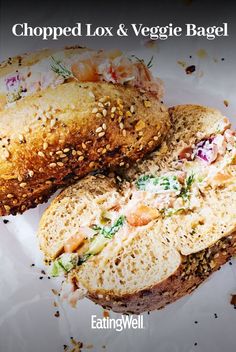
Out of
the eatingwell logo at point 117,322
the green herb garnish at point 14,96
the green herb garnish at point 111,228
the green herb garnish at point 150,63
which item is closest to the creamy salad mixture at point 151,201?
the green herb garnish at point 111,228

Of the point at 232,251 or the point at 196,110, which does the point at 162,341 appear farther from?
the point at 196,110

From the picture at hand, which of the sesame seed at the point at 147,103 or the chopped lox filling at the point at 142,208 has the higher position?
the sesame seed at the point at 147,103

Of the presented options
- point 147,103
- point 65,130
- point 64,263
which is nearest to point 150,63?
point 147,103

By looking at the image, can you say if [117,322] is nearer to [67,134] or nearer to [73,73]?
[67,134]

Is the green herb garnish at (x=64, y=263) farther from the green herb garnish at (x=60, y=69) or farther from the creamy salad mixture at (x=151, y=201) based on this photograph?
the green herb garnish at (x=60, y=69)

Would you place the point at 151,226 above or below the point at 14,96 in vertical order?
below

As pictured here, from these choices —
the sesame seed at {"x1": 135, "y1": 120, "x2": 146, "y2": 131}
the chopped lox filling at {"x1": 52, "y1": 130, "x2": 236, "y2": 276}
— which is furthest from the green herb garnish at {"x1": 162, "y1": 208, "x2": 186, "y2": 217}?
the sesame seed at {"x1": 135, "y1": 120, "x2": 146, "y2": 131}

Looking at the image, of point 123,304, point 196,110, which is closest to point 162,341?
point 123,304

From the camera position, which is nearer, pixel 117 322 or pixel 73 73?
pixel 73 73
